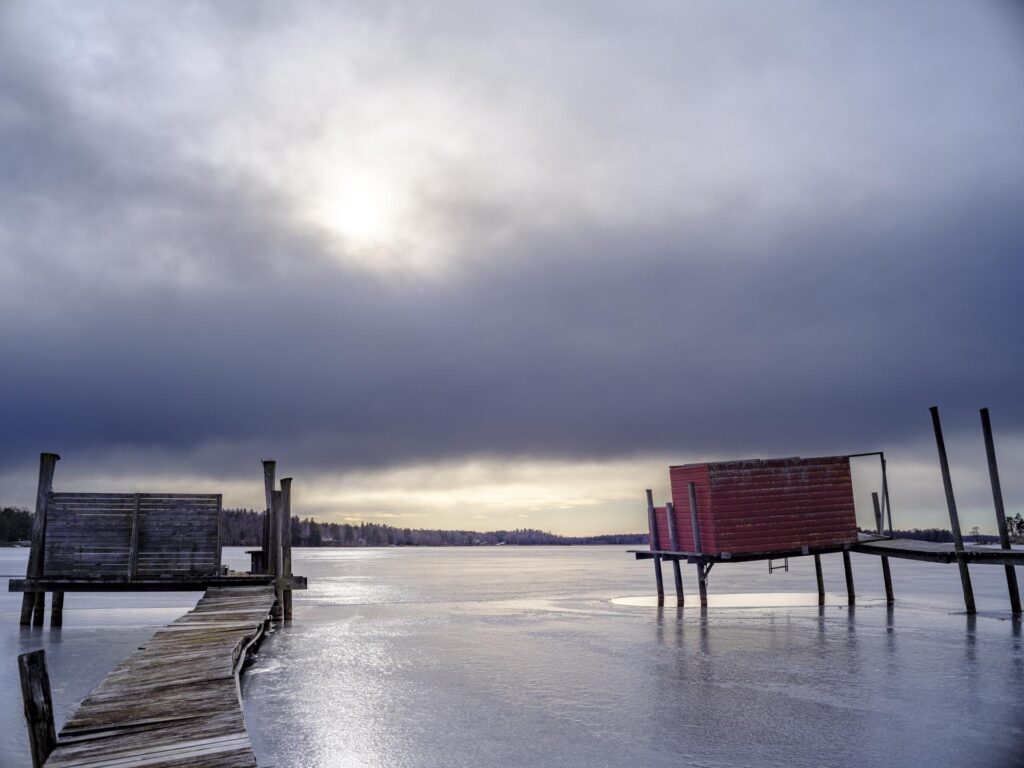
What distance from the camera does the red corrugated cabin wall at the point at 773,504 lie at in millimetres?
28953

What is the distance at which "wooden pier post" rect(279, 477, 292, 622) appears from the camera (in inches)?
1027

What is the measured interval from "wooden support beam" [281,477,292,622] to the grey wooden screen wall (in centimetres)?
267

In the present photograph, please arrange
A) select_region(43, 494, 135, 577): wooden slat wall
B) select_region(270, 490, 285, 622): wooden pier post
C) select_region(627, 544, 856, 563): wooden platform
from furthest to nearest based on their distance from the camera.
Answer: select_region(627, 544, 856, 563): wooden platform → select_region(270, 490, 285, 622): wooden pier post → select_region(43, 494, 135, 577): wooden slat wall

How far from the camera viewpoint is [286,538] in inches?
1037

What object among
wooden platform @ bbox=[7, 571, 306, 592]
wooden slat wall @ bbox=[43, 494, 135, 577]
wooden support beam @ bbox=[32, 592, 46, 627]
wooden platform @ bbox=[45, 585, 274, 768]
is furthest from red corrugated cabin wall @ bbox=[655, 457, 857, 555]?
wooden support beam @ bbox=[32, 592, 46, 627]

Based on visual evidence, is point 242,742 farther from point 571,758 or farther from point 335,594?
point 335,594

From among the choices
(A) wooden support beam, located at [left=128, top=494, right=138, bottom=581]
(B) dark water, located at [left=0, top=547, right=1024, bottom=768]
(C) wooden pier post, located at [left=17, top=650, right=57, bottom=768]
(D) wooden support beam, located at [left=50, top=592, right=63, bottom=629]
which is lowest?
(B) dark water, located at [left=0, top=547, right=1024, bottom=768]

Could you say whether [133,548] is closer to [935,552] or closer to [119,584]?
[119,584]

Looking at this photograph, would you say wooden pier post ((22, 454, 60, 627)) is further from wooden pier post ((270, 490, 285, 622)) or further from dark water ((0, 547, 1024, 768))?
wooden pier post ((270, 490, 285, 622))

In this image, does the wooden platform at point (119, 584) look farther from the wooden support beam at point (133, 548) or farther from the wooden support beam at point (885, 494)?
the wooden support beam at point (885, 494)

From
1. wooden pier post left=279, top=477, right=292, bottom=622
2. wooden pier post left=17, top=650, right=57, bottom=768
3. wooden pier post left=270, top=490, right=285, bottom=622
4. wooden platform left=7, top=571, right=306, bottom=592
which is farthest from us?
wooden pier post left=279, top=477, right=292, bottom=622

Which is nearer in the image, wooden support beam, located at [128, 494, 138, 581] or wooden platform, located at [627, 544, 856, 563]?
wooden support beam, located at [128, 494, 138, 581]

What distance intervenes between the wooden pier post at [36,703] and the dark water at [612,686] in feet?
9.67

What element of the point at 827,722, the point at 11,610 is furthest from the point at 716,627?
the point at 11,610
